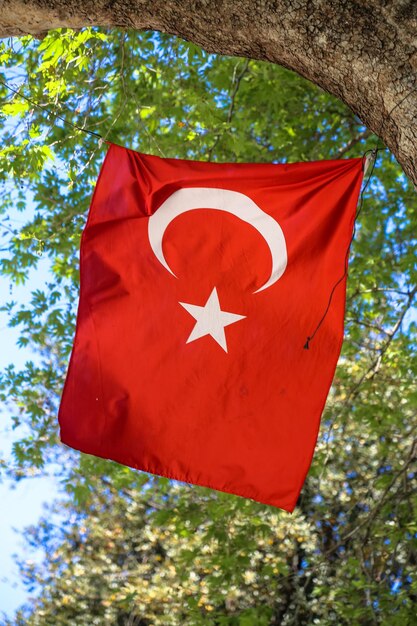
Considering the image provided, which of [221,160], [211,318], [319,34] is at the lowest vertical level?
[211,318]

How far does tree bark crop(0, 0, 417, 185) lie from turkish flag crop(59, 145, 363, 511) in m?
0.67

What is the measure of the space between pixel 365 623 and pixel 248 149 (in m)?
5.63

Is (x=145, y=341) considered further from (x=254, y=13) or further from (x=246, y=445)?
(x=254, y=13)

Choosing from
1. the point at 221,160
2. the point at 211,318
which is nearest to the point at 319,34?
the point at 211,318

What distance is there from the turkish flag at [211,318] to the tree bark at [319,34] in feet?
2.19

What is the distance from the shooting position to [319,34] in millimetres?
2979

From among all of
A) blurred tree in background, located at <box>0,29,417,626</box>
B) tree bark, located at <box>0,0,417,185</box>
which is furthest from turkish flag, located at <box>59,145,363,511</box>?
blurred tree in background, located at <box>0,29,417,626</box>

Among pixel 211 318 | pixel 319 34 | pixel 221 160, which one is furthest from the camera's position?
pixel 221 160

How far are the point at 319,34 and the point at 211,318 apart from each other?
1359 millimetres

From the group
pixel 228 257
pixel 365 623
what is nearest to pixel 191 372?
pixel 228 257

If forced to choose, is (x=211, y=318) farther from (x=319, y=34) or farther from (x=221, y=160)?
(x=221, y=160)

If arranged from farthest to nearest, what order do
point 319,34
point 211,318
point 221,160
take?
point 221,160 < point 211,318 < point 319,34

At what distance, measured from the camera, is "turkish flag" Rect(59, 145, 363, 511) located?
3717mm

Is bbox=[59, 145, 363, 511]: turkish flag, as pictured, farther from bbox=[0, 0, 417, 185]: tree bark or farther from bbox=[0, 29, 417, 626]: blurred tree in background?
bbox=[0, 29, 417, 626]: blurred tree in background
